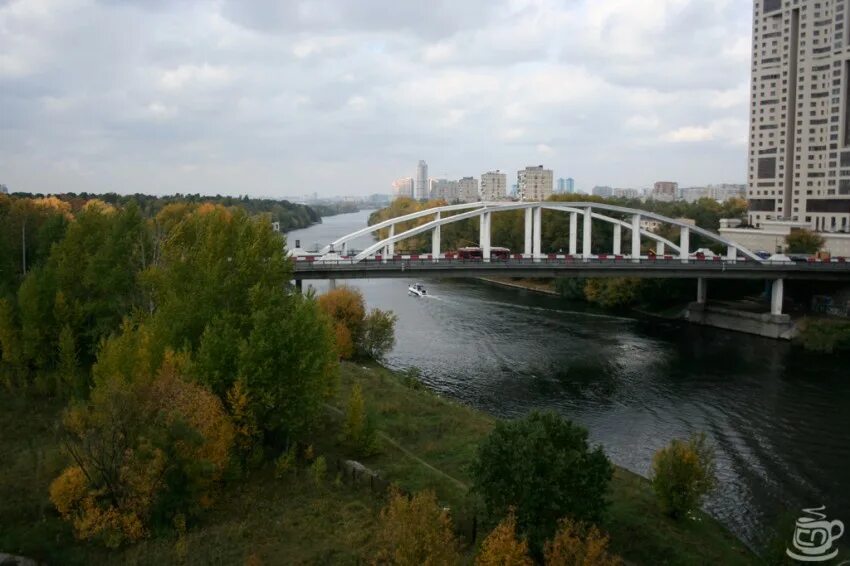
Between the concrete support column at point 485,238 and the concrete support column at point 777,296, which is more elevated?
the concrete support column at point 485,238

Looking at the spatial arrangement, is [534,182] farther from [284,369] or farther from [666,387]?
[284,369]

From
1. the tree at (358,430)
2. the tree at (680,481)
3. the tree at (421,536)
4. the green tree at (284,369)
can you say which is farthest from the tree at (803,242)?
A: the tree at (421,536)

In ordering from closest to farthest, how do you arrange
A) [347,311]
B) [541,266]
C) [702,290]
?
[347,311] < [541,266] < [702,290]

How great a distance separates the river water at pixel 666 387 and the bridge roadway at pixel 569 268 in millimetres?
3809

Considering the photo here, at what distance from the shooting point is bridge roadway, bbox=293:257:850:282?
4084 cm

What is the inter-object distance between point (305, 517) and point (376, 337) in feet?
64.6

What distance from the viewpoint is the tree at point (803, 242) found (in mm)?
56844

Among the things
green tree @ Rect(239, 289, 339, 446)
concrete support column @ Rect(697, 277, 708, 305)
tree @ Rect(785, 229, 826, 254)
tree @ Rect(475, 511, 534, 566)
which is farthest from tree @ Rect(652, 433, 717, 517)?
tree @ Rect(785, 229, 826, 254)

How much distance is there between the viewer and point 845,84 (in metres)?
61.0

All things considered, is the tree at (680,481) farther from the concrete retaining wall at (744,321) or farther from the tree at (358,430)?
the concrete retaining wall at (744,321)

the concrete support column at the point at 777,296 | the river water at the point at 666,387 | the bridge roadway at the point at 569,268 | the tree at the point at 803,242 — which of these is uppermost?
the tree at the point at 803,242

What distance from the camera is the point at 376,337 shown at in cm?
3566

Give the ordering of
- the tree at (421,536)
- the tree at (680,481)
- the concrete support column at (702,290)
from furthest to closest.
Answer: the concrete support column at (702,290), the tree at (680,481), the tree at (421,536)

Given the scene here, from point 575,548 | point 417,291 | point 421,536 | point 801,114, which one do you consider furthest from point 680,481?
point 801,114
